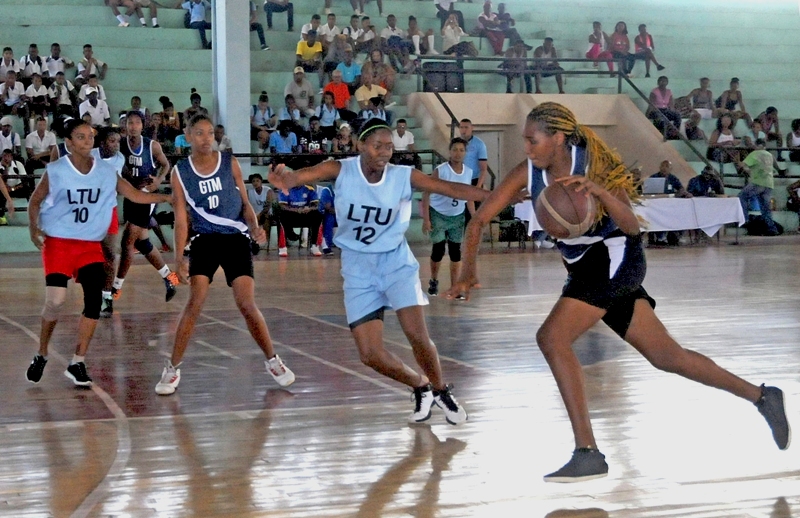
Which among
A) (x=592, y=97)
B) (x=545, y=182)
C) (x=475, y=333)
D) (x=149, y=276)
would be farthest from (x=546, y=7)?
(x=545, y=182)

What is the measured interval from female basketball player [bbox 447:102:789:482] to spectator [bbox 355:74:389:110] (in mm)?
18318

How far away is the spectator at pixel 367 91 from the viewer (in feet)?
77.4

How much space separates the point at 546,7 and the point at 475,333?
2134 cm

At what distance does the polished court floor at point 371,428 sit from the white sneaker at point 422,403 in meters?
0.10

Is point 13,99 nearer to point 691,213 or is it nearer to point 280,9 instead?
point 280,9

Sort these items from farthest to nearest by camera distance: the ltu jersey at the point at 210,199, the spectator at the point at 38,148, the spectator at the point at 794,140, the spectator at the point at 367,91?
1. the spectator at the point at 794,140
2. the spectator at the point at 367,91
3. the spectator at the point at 38,148
4. the ltu jersey at the point at 210,199

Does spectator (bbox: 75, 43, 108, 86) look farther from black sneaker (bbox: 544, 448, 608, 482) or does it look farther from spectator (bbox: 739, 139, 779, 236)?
black sneaker (bbox: 544, 448, 608, 482)

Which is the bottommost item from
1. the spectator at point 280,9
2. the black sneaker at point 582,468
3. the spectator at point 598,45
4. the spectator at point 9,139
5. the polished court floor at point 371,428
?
the polished court floor at point 371,428

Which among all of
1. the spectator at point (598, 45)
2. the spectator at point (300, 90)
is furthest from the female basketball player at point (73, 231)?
the spectator at point (598, 45)

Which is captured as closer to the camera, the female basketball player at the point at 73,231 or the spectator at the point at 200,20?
the female basketball player at the point at 73,231

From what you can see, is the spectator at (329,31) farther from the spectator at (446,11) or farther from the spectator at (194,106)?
the spectator at (194,106)

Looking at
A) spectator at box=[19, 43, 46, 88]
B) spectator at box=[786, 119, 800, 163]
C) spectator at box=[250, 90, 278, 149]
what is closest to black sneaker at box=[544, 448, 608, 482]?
spectator at box=[250, 90, 278, 149]

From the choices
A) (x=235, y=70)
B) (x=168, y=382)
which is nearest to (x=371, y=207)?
(x=168, y=382)

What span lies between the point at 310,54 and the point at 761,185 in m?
9.98
